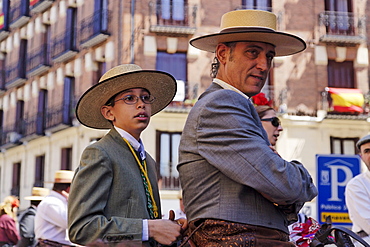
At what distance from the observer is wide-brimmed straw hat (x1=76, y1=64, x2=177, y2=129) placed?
13.4 ft

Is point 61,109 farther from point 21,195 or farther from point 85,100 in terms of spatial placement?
point 85,100

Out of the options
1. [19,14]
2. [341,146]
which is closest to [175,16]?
[341,146]

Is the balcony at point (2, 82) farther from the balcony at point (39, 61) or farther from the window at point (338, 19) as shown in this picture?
the window at point (338, 19)

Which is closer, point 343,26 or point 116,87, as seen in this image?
point 116,87

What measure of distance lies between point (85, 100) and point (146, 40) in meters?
21.1

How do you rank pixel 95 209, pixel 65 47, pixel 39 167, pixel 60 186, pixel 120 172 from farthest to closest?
1. pixel 39 167
2. pixel 65 47
3. pixel 60 186
4. pixel 120 172
5. pixel 95 209

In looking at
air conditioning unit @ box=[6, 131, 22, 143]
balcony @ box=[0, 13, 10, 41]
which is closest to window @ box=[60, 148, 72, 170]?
air conditioning unit @ box=[6, 131, 22, 143]

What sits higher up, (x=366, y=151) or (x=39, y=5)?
(x=39, y=5)

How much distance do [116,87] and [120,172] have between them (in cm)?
60

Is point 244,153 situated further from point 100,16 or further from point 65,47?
point 65,47

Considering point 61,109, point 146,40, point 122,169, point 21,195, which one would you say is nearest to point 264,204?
point 122,169

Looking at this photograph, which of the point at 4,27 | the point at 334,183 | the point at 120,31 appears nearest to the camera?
the point at 334,183

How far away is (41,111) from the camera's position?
31.4 metres

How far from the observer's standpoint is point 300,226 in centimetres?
459
